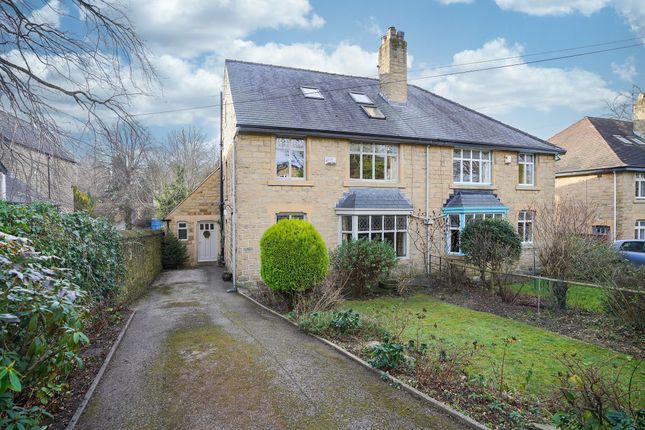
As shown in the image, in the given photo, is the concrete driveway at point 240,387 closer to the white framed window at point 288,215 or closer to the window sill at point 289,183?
the white framed window at point 288,215

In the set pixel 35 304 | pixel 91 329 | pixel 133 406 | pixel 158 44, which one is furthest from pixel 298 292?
pixel 35 304

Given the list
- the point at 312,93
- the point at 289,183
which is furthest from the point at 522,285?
the point at 312,93

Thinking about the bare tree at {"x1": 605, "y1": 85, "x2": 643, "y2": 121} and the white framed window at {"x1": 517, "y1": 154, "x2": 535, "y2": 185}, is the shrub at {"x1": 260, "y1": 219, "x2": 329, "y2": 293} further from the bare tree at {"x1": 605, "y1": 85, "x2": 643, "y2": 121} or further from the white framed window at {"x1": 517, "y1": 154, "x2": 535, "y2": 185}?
the bare tree at {"x1": 605, "y1": 85, "x2": 643, "y2": 121}

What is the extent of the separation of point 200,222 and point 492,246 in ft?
47.6

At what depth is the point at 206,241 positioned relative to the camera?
2044cm

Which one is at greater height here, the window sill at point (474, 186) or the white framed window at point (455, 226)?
the window sill at point (474, 186)

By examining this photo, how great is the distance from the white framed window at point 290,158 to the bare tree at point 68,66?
7.85 meters

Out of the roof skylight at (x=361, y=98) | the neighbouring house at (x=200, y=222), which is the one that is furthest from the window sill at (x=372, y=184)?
the neighbouring house at (x=200, y=222)

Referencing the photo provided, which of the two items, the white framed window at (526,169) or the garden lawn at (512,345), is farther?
the white framed window at (526,169)

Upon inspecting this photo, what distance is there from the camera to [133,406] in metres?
4.59

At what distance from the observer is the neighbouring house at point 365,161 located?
13539 millimetres

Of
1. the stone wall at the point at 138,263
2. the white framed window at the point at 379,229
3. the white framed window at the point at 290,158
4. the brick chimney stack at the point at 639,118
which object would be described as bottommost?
the stone wall at the point at 138,263

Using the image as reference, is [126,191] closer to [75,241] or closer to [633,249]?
[75,241]

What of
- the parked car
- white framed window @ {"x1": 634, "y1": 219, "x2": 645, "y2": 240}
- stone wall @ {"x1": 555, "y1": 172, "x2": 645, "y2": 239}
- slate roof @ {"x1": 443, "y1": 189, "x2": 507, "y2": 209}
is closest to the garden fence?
slate roof @ {"x1": 443, "y1": 189, "x2": 507, "y2": 209}
